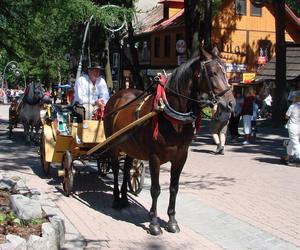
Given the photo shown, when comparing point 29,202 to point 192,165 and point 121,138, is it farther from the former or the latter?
point 192,165

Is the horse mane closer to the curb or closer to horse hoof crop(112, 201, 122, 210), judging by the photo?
the curb

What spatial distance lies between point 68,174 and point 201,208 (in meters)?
2.22

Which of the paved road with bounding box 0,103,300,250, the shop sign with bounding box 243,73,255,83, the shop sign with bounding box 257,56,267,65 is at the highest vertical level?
the shop sign with bounding box 257,56,267,65

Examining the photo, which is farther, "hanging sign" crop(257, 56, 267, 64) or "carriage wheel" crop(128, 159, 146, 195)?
"hanging sign" crop(257, 56, 267, 64)

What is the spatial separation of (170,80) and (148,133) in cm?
73

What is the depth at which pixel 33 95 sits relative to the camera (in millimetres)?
16828

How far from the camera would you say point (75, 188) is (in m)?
9.93

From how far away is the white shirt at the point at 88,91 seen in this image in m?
10.1

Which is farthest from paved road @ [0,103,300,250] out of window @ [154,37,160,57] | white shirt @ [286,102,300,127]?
window @ [154,37,160,57]

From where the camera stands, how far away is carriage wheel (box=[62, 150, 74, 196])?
29.6 feet

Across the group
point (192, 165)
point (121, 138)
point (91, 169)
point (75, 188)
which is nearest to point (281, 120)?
point (192, 165)

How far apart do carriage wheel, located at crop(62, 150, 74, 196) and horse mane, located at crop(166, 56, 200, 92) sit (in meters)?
2.80

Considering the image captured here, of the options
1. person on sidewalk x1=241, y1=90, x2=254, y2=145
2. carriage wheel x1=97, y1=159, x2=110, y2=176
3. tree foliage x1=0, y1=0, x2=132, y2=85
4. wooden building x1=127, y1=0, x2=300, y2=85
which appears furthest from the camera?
wooden building x1=127, y1=0, x2=300, y2=85

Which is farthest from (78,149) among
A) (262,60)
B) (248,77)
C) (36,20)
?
(262,60)
